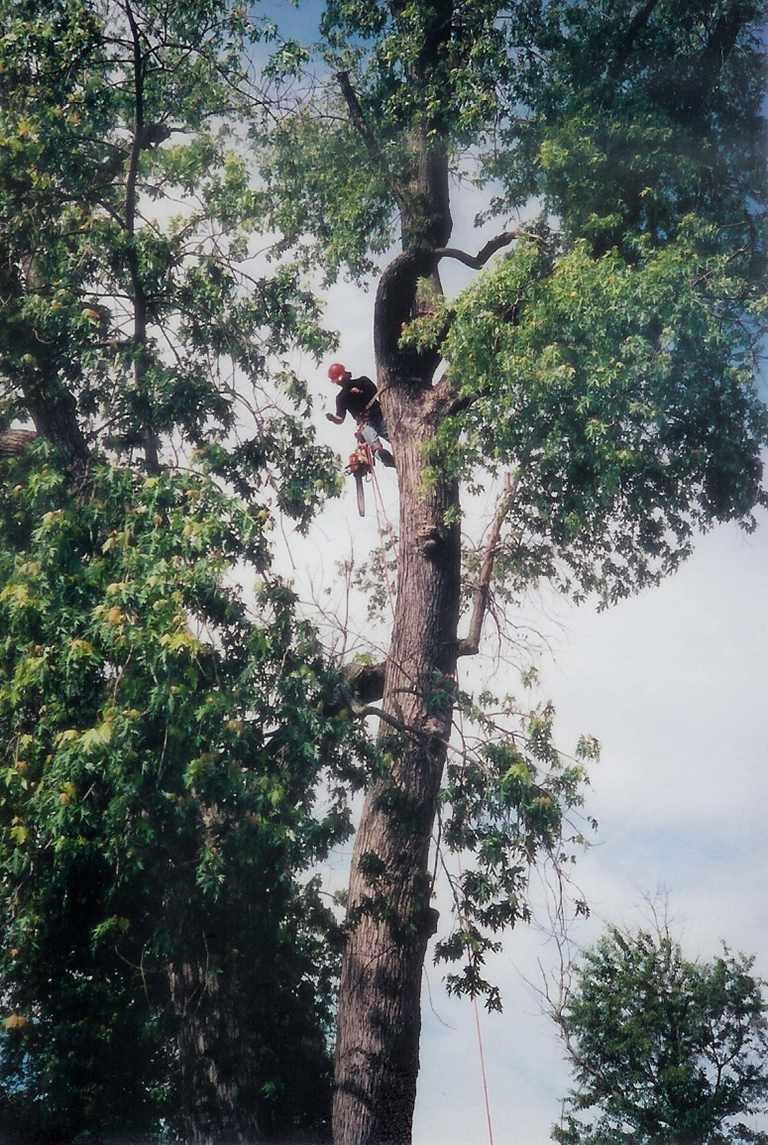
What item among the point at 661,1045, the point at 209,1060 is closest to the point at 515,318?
the point at 209,1060

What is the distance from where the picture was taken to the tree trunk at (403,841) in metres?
6.04

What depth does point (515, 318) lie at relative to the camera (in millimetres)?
7359

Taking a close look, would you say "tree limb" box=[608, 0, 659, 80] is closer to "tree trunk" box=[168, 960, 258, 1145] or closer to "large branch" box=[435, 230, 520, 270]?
"large branch" box=[435, 230, 520, 270]

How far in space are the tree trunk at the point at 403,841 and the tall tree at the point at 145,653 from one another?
0.44 meters

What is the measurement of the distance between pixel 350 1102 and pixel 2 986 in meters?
2.18

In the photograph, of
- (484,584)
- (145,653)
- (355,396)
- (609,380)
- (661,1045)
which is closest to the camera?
(145,653)

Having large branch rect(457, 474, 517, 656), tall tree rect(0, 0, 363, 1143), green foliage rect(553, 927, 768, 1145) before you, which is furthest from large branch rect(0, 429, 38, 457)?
green foliage rect(553, 927, 768, 1145)

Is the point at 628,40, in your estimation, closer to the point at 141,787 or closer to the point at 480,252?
the point at 480,252

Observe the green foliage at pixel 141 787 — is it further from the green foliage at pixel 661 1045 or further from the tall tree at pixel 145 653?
the green foliage at pixel 661 1045

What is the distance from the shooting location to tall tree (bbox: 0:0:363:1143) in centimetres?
542

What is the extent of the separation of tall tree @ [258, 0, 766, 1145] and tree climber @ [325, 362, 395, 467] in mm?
311

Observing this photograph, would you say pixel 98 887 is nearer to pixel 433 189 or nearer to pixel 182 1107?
pixel 182 1107

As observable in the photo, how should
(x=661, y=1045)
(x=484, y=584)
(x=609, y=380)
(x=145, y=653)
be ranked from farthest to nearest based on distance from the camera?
(x=661, y=1045) < (x=484, y=584) < (x=609, y=380) < (x=145, y=653)

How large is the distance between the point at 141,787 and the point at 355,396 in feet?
14.2
